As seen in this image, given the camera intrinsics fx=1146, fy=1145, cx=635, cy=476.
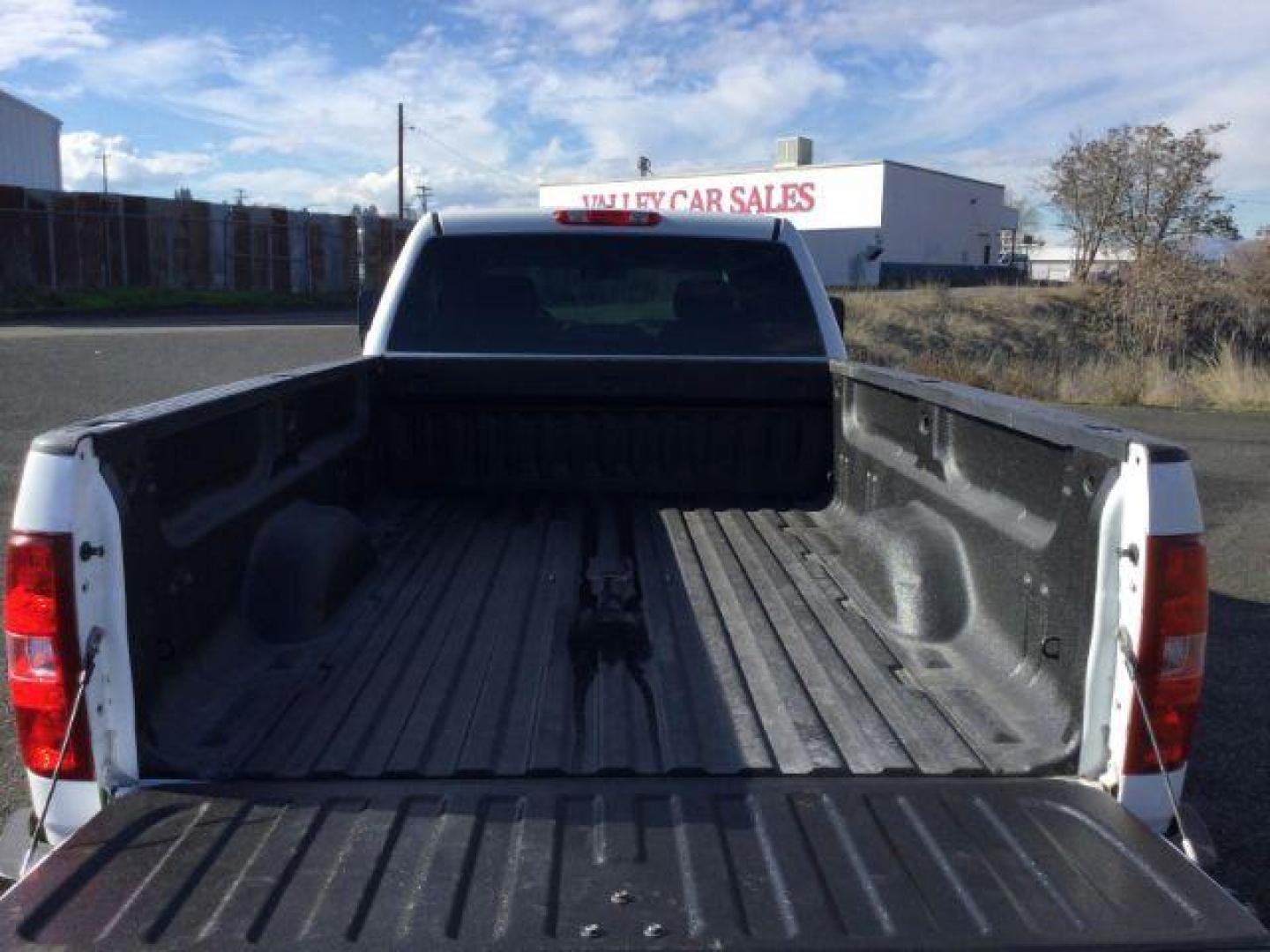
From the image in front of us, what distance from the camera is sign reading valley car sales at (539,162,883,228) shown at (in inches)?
2115

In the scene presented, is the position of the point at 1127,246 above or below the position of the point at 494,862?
above

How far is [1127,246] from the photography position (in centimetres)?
3062

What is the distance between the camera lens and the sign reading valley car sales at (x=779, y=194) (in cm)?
5372

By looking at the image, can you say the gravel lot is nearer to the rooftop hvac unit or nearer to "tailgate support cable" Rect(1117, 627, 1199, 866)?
"tailgate support cable" Rect(1117, 627, 1199, 866)

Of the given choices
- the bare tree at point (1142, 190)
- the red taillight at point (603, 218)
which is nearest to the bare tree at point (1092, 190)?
the bare tree at point (1142, 190)

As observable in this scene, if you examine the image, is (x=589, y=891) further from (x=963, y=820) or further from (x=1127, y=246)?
(x=1127, y=246)

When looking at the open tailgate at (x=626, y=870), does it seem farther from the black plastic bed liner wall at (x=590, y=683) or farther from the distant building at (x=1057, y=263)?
the distant building at (x=1057, y=263)

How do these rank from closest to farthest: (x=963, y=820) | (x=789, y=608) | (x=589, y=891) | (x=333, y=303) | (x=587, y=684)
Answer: (x=589, y=891)
(x=963, y=820)
(x=587, y=684)
(x=789, y=608)
(x=333, y=303)

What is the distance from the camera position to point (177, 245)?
34656mm

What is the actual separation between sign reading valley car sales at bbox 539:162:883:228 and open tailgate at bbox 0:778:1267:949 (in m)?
52.9

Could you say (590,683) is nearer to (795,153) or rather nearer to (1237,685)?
(1237,685)

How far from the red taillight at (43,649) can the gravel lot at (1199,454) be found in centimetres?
191

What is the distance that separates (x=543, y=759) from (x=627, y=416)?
7.91 ft

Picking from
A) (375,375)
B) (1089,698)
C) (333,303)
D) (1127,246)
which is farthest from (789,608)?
(333,303)
